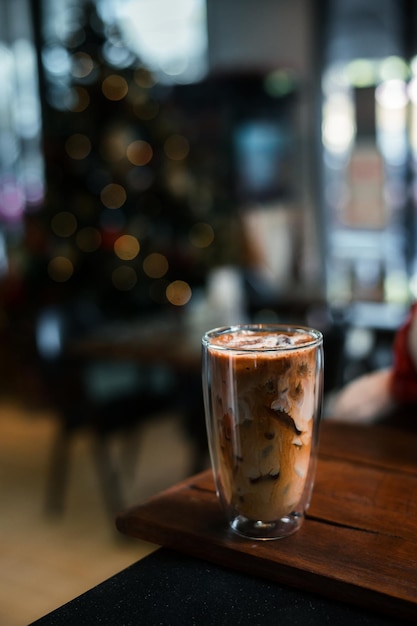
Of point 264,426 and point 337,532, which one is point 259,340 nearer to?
point 264,426

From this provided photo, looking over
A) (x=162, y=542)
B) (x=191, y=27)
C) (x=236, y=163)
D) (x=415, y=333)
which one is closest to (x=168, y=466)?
(x=415, y=333)

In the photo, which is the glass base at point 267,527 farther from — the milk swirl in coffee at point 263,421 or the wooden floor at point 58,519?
the wooden floor at point 58,519

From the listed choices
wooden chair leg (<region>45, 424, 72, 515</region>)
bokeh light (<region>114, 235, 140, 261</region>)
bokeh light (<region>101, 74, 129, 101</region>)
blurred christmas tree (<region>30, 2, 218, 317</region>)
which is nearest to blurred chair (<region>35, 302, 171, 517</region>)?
wooden chair leg (<region>45, 424, 72, 515</region>)

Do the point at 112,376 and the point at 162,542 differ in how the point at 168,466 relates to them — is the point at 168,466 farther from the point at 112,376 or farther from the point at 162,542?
the point at 162,542

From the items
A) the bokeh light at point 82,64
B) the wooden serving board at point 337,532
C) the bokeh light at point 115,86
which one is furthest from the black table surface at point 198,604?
the bokeh light at point 82,64

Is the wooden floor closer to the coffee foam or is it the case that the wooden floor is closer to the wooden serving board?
the wooden serving board

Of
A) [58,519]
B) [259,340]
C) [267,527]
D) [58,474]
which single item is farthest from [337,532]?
[58,474]
